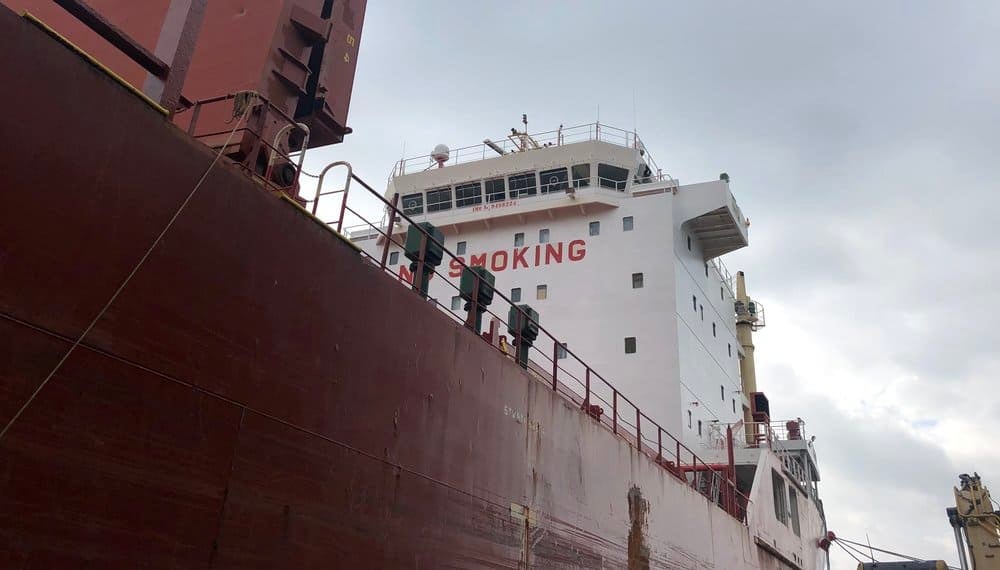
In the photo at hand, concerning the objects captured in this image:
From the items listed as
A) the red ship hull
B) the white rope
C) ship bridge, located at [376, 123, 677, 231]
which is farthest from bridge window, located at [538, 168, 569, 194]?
the white rope

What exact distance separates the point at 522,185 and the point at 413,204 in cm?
340

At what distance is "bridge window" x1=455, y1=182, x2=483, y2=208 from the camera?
66.6 ft

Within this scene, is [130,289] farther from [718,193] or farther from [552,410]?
[718,193]

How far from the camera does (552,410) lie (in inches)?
386

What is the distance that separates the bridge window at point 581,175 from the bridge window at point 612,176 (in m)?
0.36

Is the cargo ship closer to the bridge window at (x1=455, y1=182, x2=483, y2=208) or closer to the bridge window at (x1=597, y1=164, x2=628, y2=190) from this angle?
the bridge window at (x1=597, y1=164, x2=628, y2=190)

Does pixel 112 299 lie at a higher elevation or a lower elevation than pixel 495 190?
lower

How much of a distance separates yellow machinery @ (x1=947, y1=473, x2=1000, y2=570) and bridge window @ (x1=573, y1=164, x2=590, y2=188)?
37.3 feet

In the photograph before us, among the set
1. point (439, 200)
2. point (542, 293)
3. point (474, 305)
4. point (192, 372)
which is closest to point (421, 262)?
point (474, 305)

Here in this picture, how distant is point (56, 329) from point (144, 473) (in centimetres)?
97

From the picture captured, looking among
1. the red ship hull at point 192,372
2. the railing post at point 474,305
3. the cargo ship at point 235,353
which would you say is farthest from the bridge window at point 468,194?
the red ship hull at point 192,372

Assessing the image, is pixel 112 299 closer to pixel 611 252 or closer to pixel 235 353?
pixel 235 353

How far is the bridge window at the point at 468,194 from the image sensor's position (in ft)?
66.6

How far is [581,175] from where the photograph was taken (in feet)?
65.2
